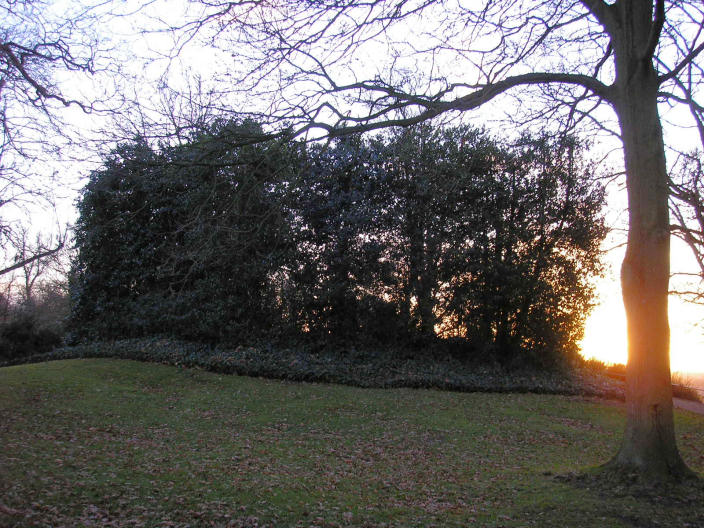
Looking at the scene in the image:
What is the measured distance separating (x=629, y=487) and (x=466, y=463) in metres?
2.77

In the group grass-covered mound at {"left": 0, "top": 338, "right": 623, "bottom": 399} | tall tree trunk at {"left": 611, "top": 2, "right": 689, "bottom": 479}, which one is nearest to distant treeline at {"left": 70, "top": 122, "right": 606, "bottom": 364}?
grass-covered mound at {"left": 0, "top": 338, "right": 623, "bottom": 399}

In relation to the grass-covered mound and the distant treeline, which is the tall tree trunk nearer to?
the grass-covered mound

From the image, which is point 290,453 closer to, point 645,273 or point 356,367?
point 645,273

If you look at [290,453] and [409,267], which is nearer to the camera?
[290,453]

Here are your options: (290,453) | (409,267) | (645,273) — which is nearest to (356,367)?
(409,267)

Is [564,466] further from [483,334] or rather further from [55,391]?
[55,391]

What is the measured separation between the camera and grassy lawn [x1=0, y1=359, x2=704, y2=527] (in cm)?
563

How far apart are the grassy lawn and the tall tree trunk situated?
67cm

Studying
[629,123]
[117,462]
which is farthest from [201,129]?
[629,123]

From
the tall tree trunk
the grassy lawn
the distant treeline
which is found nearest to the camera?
the grassy lawn

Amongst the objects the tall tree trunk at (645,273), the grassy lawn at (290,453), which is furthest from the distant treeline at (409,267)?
the tall tree trunk at (645,273)

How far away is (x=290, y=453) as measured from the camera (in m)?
8.35

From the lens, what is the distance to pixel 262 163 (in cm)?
770

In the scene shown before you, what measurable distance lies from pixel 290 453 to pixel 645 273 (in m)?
5.50
